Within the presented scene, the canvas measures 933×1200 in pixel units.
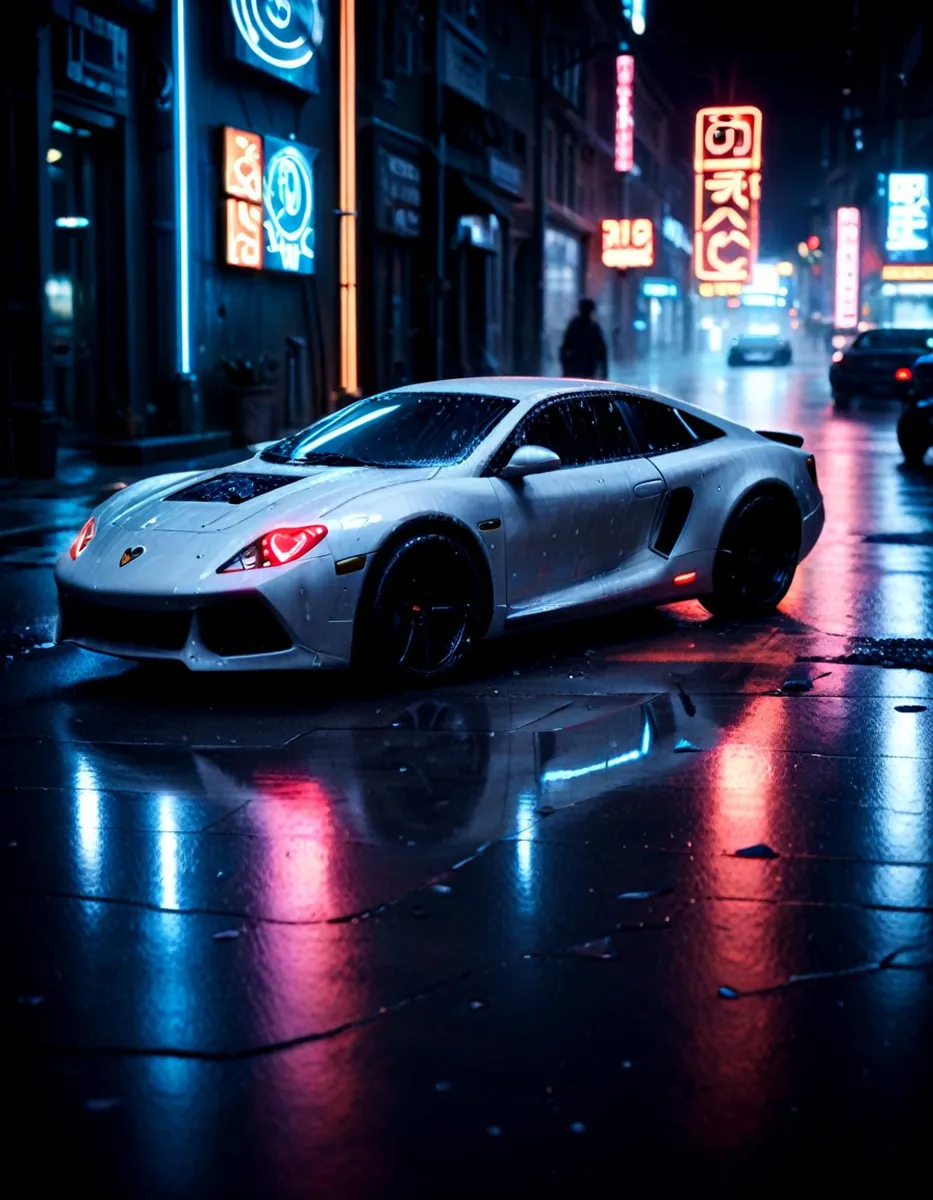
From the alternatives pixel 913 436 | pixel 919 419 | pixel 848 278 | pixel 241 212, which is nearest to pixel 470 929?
pixel 919 419

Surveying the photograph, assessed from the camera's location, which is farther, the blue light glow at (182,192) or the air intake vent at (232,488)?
the blue light glow at (182,192)

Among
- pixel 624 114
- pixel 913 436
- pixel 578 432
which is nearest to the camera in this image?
pixel 578 432

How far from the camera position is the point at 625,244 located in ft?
192

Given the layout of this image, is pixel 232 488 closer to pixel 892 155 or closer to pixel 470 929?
pixel 470 929

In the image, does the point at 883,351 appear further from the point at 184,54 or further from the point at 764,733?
the point at 764,733

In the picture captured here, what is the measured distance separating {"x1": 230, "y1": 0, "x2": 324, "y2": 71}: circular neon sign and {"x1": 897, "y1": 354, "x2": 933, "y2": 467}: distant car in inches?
366

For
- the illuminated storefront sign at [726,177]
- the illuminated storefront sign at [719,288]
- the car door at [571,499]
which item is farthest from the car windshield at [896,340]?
the car door at [571,499]

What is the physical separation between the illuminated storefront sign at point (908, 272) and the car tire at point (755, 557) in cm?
6553

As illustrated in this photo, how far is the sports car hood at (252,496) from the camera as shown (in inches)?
285

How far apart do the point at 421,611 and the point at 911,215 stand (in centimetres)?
6822

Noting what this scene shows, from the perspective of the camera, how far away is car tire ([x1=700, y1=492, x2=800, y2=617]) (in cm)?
902

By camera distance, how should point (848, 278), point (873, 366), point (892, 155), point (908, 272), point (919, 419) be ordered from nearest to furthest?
point (919, 419)
point (873, 366)
point (908, 272)
point (848, 278)
point (892, 155)

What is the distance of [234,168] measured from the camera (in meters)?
21.7

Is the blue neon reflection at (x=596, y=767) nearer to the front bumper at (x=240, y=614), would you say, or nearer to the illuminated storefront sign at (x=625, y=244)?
the front bumper at (x=240, y=614)
